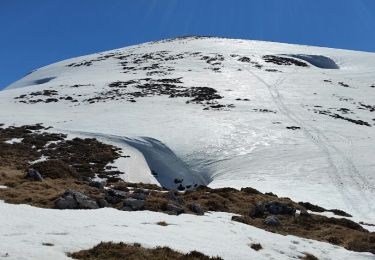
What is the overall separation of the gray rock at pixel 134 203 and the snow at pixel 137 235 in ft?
2.61

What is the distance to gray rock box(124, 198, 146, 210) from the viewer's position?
67.5 ft

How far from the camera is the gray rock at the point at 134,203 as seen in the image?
20578 mm

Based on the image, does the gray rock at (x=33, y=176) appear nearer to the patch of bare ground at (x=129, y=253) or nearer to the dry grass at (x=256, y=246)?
the patch of bare ground at (x=129, y=253)

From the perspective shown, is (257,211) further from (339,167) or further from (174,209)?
(339,167)

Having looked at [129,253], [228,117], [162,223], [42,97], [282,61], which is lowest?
[129,253]

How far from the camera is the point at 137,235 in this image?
16.1m

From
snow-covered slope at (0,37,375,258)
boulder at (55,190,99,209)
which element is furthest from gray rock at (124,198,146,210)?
snow-covered slope at (0,37,375,258)

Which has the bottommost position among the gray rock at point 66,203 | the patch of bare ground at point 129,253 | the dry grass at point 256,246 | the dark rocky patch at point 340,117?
the patch of bare ground at point 129,253

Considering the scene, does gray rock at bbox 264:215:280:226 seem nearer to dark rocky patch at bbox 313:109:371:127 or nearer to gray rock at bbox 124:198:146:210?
gray rock at bbox 124:198:146:210

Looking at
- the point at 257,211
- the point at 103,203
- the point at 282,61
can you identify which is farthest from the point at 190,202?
the point at 282,61

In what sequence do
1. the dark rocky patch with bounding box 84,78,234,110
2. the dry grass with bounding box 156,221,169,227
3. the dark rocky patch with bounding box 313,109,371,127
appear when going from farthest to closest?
1. the dark rocky patch with bounding box 84,78,234,110
2. the dark rocky patch with bounding box 313,109,371,127
3. the dry grass with bounding box 156,221,169,227

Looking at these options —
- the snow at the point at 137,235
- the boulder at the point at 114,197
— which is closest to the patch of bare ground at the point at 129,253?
the snow at the point at 137,235

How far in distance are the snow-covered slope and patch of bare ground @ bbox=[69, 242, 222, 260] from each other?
56.8 ft

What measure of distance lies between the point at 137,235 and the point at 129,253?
202 centimetres
